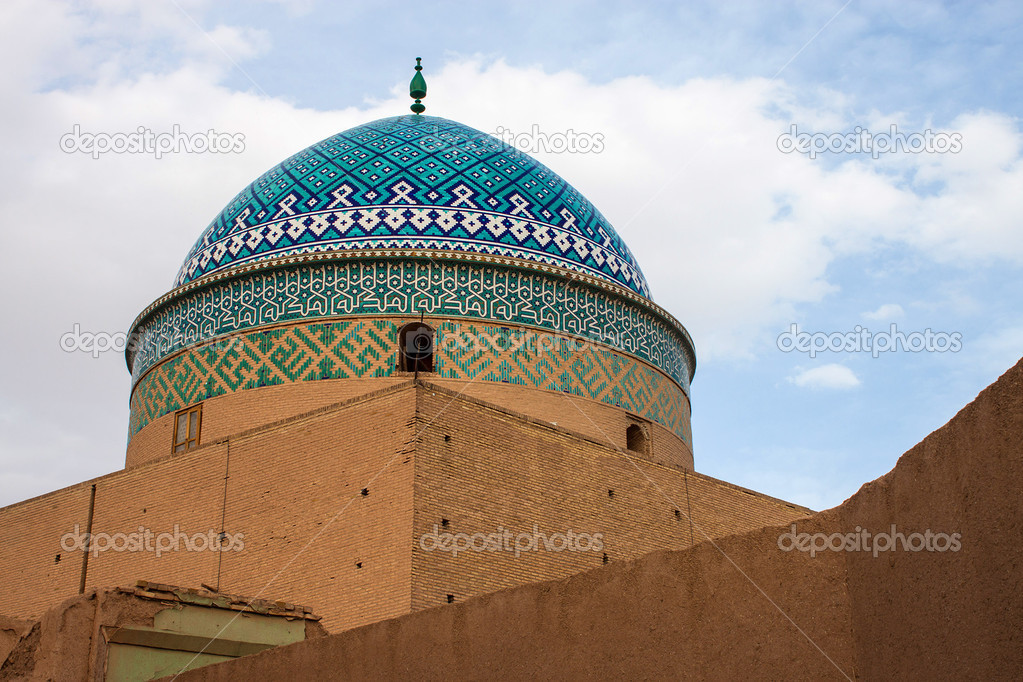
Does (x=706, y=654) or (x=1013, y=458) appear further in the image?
(x=706, y=654)

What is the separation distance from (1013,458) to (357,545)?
4.44 metres

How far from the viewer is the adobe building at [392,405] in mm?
6211

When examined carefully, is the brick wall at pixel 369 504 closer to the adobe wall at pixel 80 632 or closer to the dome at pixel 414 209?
the dome at pixel 414 209

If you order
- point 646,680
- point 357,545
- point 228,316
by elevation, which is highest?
point 228,316

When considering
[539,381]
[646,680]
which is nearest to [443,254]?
[539,381]

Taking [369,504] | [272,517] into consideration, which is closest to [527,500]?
[369,504]

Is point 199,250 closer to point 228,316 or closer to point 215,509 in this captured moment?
point 228,316

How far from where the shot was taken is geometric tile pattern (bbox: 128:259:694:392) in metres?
8.07

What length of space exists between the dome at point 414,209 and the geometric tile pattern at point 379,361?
0.61 meters

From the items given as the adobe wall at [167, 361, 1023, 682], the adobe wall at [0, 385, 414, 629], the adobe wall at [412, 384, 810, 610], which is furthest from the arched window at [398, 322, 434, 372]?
the adobe wall at [167, 361, 1023, 682]

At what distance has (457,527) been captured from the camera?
19.9 ft

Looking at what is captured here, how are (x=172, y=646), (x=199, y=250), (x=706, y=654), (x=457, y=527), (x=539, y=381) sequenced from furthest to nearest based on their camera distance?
(x=199, y=250) → (x=539, y=381) → (x=457, y=527) → (x=172, y=646) → (x=706, y=654)

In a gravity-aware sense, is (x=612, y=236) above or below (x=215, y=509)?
above

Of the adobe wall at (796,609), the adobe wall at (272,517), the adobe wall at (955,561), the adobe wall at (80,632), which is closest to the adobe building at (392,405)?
the adobe wall at (272,517)
